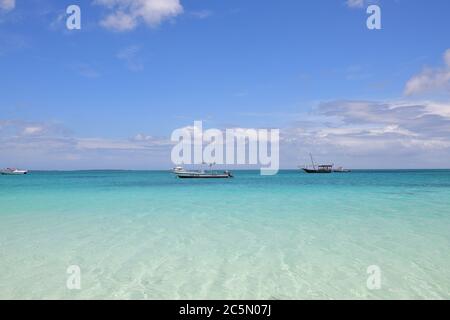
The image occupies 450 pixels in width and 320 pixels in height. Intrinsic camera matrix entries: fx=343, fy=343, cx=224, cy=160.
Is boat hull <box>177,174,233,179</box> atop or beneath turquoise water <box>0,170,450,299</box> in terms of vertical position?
beneath

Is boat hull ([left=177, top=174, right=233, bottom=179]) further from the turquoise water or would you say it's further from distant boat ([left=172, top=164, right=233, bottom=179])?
the turquoise water

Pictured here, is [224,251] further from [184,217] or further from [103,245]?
[184,217]

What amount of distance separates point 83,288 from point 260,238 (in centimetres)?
596

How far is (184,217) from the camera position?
1644 cm

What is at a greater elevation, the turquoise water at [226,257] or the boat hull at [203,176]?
the turquoise water at [226,257]

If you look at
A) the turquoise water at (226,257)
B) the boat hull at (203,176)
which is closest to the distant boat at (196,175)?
the boat hull at (203,176)

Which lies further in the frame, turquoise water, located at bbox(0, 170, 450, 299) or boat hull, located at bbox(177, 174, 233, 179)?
boat hull, located at bbox(177, 174, 233, 179)

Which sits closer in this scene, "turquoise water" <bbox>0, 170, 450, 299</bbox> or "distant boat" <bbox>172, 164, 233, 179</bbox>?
"turquoise water" <bbox>0, 170, 450, 299</bbox>

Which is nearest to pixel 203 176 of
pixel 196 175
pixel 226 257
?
pixel 196 175

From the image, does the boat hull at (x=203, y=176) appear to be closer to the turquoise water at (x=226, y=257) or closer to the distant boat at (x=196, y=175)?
the distant boat at (x=196, y=175)

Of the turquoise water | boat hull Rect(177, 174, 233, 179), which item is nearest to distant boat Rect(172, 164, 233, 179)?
boat hull Rect(177, 174, 233, 179)

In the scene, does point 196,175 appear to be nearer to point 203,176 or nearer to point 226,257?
point 203,176

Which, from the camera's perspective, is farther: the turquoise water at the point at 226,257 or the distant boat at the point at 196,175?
the distant boat at the point at 196,175

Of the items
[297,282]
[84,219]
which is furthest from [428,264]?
[84,219]
